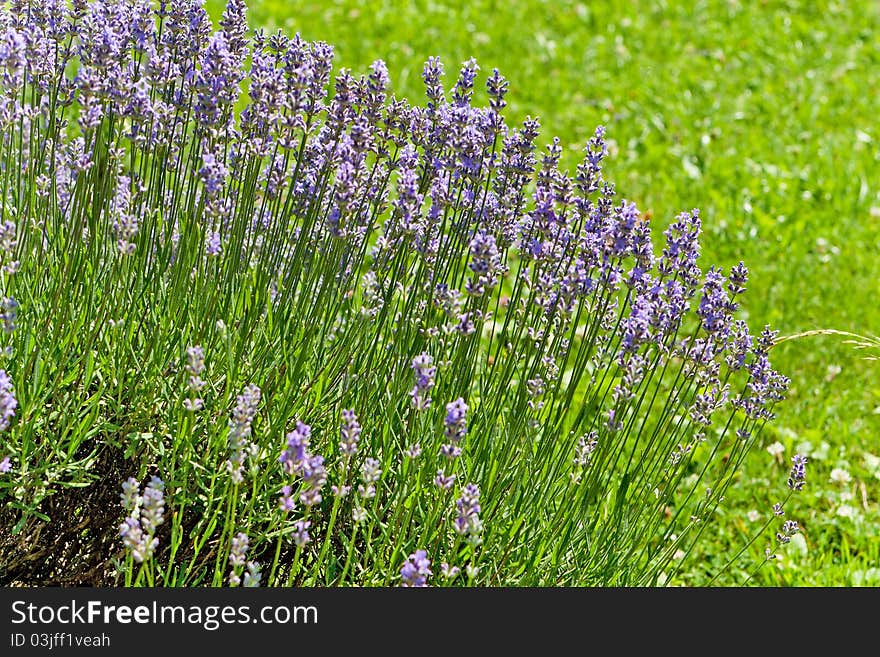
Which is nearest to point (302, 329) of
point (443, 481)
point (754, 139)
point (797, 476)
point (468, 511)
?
point (443, 481)

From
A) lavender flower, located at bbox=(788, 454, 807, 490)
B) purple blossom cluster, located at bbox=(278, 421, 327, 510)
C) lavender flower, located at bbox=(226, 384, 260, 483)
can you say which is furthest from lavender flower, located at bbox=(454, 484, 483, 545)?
lavender flower, located at bbox=(788, 454, 807, 490)

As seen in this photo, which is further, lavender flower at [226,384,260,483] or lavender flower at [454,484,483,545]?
lavender flower at [454,484,483,545]

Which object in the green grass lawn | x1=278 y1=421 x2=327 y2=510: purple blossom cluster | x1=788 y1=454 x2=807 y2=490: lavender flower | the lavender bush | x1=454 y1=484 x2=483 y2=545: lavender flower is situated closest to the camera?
x1=278 y1=421 x2=327 y2=510: purple blossom cluster

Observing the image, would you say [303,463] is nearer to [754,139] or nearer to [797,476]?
[797,476]

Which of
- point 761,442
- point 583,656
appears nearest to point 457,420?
point 583,656

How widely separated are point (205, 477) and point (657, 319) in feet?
4.11

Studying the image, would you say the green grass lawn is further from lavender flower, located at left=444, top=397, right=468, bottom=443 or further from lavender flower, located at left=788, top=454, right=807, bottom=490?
lavender flower, located at left=444, top=397, right=468, bottom=443

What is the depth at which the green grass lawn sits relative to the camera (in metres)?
4.36

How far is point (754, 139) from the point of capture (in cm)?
730

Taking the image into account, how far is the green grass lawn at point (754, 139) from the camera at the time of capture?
14.3 ft

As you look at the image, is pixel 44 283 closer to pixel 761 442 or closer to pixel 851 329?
pixel 761 442

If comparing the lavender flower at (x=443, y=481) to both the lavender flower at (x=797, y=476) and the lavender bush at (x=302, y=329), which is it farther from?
the lavender flower at (x=797, y=476)

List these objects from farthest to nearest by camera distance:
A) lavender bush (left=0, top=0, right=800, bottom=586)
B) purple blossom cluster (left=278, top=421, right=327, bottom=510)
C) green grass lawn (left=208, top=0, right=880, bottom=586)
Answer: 1. green grass lawn (left=208, top=0, right=880, bottom=586)
2. lavender bush (left=0, top=0, right=800, bottom=586)
3. purple blossom cluster (left=278, top=421, right=327, bottom=510)

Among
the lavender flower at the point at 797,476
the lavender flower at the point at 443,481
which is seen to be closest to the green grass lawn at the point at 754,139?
the lavender flower at the point at 797,476
